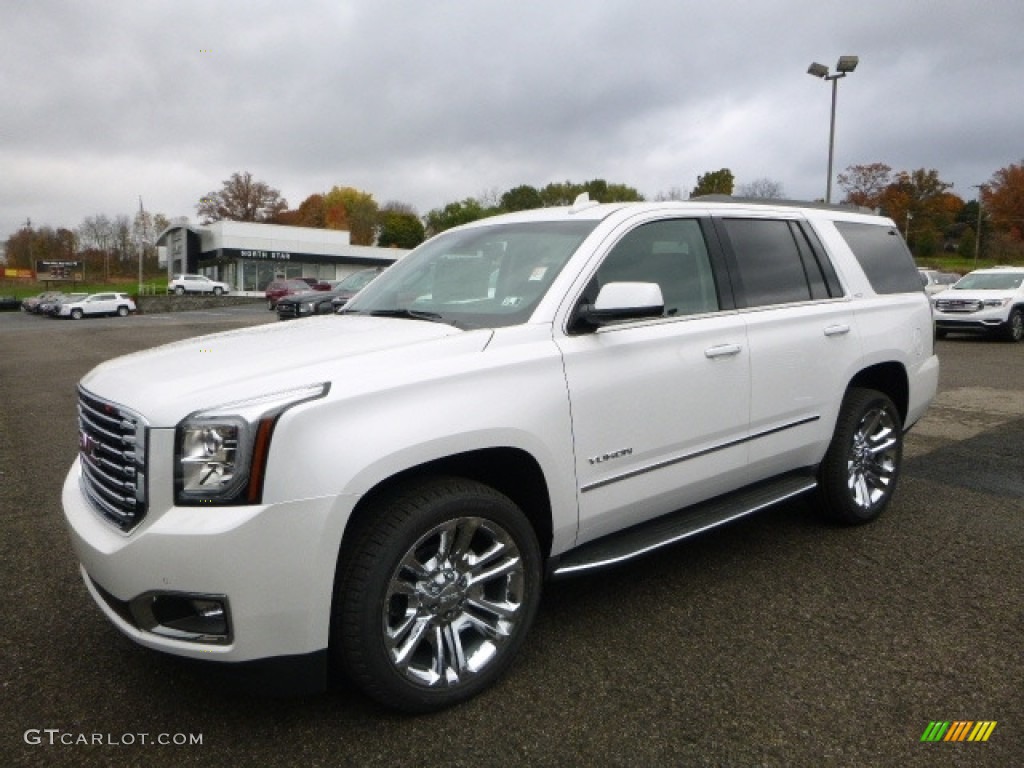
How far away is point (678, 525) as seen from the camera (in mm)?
3361

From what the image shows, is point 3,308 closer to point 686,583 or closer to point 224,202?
point 224,202

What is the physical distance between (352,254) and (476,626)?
6438 centimetres

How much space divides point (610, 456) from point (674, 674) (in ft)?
2.80

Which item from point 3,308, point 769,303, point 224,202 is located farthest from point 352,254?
point 769,303

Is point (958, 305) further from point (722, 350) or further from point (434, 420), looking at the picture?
point (434, 420)

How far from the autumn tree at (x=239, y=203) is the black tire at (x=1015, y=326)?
290 feet

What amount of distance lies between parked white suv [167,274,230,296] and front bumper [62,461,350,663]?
183 feet

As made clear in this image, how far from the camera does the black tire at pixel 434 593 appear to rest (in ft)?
7.96

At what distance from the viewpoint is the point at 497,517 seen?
8.82 feet

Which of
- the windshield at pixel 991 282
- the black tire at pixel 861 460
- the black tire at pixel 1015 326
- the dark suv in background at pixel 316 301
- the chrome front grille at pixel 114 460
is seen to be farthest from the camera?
the dark suv in background at pixel 316 301

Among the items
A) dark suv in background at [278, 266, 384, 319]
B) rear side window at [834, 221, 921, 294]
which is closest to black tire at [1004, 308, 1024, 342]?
dark suv in background at [278, 266, 384, 319]

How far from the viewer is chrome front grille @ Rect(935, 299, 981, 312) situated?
17.2 m

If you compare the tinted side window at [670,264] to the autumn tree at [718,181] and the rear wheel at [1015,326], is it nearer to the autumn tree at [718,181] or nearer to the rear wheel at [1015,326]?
the rear wheel at [1015,326]
